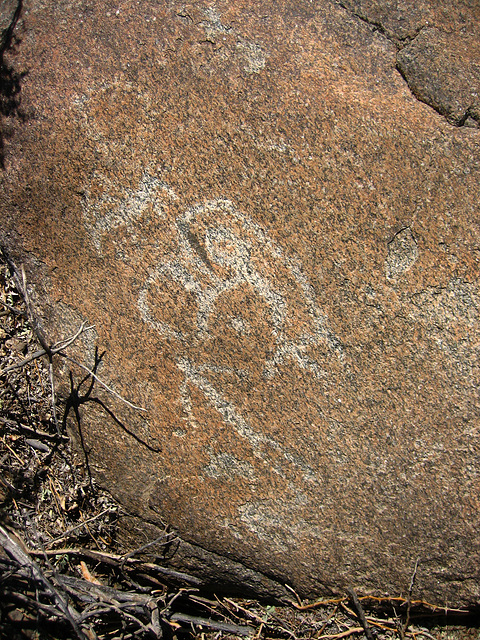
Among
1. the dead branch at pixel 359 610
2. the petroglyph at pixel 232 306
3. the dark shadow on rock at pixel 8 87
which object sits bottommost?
the dead branch at pixel 359 610

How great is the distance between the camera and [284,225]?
3.87ft

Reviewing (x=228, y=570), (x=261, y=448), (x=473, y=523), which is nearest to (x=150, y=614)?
(x=228, y=570)

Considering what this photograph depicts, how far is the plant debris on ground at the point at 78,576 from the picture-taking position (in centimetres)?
130

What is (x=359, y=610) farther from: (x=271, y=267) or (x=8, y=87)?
(x=8, y=87)

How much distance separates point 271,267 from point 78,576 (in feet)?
3.53

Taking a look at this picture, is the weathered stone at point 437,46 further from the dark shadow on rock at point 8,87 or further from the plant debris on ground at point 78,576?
the plant debris on ground at point 78,576

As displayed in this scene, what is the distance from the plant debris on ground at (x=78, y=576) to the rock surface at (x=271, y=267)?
125 millimetres

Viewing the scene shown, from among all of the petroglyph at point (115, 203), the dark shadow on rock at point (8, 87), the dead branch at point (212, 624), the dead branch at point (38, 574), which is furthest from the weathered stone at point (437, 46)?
the dead branch at point (38, 574)

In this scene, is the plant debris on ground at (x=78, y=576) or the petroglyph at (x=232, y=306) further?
the plant debris on ground at (x=78, y=576)

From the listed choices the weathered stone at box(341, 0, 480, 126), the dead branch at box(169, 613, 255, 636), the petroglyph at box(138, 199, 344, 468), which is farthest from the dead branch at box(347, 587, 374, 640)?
the weathered stone at box(341, 0, 480, 126)

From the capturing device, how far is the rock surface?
116 centimetres

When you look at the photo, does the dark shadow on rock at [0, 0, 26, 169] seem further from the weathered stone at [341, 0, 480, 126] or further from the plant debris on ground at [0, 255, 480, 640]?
the weathered stone at [341, 0, 480, 126]

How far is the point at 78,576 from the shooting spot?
1413mm

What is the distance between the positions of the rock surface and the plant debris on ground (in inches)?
4.9
